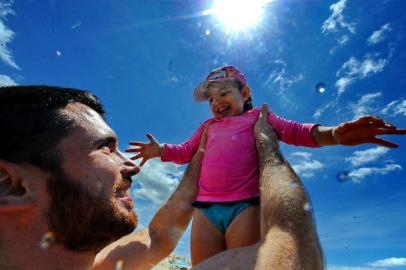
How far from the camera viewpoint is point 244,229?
319 centimetres

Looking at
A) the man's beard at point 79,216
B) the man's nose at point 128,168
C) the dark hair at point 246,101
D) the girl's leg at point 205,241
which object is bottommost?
the man's beard at point 79,216

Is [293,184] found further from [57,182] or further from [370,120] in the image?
[57,182]

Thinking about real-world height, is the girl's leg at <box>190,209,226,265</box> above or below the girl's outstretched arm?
below

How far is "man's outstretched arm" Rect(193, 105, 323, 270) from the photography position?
166 centimetres

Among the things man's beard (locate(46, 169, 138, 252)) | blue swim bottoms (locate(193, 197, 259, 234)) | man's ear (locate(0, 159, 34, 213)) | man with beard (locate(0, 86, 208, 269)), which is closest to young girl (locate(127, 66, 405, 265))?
blue swim bottoms (locate(193, 197, 259, 234))

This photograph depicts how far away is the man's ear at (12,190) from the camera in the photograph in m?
1.83

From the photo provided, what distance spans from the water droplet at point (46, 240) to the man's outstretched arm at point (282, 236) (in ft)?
3.37

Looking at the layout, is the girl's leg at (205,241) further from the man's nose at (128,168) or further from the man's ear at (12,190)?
the man's ear at (12,190)

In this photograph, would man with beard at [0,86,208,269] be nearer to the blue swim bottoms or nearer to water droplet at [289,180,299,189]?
water droplet at [289,180,299,189]

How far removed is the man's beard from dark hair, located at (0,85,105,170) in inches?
6.8

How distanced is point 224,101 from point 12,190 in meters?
3.33

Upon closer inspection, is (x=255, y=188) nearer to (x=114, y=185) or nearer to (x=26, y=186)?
(x=114, y=185)

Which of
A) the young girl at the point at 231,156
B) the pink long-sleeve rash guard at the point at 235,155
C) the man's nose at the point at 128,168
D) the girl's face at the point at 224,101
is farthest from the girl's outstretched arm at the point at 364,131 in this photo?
the man's nose at the point at 128,168

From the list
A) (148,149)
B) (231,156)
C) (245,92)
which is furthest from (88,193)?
(245,92)
